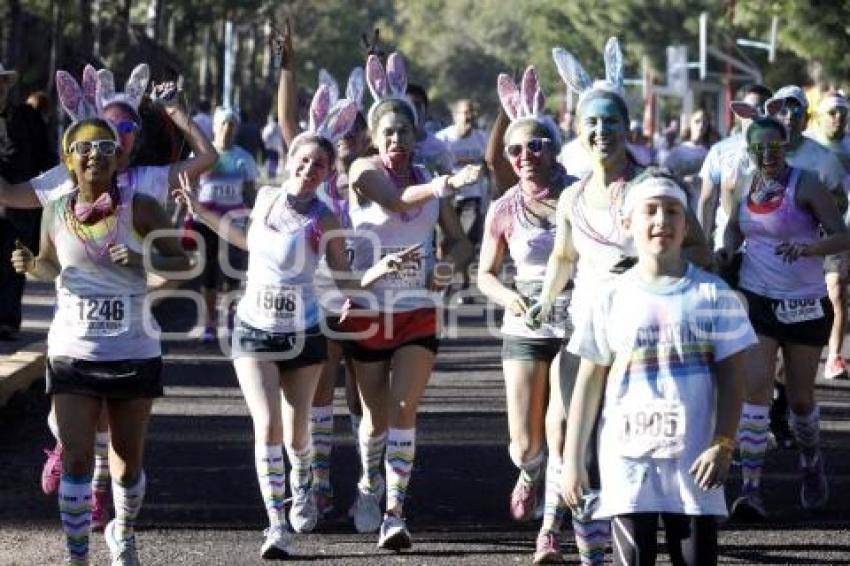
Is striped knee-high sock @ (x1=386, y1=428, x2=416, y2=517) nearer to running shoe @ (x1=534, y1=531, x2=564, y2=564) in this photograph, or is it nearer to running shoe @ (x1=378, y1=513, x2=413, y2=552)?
running shoe @ (x1=378, y1=513, x2=413, y2=552)

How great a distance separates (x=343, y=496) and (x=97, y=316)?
8.97 feet

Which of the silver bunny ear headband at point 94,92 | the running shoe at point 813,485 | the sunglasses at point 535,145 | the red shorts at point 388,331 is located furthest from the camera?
the running shoe at point 813,485

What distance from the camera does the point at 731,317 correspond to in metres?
6.73

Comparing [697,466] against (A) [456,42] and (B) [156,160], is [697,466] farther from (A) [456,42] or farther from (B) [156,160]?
(A) [456,42]

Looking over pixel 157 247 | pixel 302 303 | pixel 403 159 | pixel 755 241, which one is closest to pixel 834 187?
pixel 755 241

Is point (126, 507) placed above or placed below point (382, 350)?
below

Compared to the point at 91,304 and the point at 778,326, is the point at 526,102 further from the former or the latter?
the point at 91,304

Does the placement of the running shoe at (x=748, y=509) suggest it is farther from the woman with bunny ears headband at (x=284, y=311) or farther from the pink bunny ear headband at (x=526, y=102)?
the woman with bunny ears headband at (x=284, y=311)

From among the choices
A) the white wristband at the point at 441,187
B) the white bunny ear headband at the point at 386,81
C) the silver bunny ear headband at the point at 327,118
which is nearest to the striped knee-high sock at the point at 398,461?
the white wristband at the point at 441,187

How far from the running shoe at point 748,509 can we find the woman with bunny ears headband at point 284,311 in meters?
2.18

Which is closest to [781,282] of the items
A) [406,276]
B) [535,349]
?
[535,349]

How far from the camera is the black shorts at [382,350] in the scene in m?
9.68

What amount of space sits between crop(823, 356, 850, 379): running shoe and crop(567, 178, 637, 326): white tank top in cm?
762

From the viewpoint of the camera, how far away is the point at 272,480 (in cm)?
912
